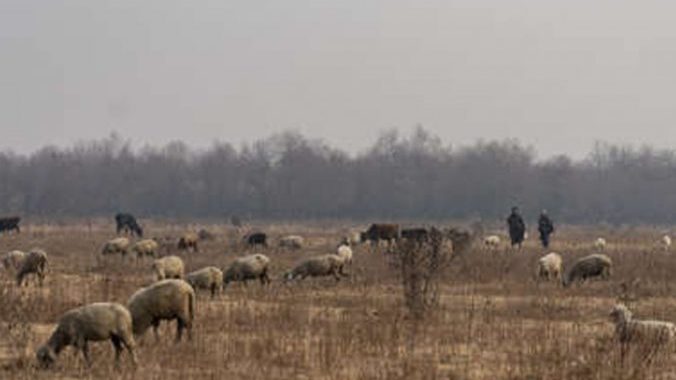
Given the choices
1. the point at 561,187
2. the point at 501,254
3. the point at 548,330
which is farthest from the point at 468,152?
the point at 548,330

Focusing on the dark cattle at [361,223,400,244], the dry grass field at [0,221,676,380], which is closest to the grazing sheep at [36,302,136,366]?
the dry grass field at [0,221,676,380]

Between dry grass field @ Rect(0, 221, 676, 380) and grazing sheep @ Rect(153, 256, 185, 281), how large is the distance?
2.86 ft

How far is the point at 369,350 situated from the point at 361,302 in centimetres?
773

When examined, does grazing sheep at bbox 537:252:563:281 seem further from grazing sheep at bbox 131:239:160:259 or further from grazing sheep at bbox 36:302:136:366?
grazing sheep at bbox 36:302:136:366

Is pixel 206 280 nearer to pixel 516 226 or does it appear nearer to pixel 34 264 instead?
pixel 34 264

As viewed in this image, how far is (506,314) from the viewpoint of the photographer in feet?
68.2

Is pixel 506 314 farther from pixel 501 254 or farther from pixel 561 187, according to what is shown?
pixel 561 187

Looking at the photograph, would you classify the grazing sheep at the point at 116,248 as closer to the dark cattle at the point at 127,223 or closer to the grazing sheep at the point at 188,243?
the grazing sheep at the point at 188,243

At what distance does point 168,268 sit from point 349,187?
91.0 m

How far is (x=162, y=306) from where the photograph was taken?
1630 centimetres

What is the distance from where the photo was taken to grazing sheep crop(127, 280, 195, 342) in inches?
635

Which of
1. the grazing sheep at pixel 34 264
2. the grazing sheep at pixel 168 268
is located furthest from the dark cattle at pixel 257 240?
the grazing sheep at pixel 34 264

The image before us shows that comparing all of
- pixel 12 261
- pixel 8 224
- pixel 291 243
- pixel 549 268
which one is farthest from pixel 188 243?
pixel 8 224

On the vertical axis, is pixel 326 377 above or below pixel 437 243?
below
